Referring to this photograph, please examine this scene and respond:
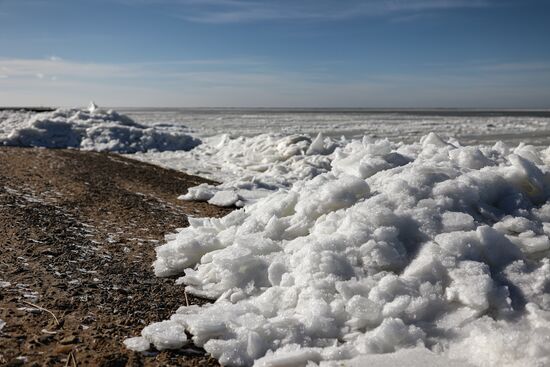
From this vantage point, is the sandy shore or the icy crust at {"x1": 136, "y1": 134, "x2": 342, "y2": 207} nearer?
the sandy shore

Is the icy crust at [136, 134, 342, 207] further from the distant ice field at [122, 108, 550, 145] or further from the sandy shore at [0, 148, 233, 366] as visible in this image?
the distant ice field at [122, 108, 550, 145]

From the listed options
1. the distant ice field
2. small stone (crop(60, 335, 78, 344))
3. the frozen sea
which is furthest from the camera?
the distant ice field

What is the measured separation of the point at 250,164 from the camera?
11867 millimetres

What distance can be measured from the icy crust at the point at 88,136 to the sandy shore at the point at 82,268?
7155 mm

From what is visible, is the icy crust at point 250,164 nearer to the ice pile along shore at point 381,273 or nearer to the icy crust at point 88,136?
the icy crust at point 88,136

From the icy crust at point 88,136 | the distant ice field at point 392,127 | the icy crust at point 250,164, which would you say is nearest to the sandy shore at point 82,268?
the icy crust at point 250,164

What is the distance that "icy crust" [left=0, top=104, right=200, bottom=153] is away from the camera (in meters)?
15.4

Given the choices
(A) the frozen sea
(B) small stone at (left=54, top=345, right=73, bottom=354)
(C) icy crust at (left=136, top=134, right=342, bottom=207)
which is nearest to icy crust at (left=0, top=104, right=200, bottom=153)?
(C) icy crust at (left=136, top=134, right=342, bottom=207)

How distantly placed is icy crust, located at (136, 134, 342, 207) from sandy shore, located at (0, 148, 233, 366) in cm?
58

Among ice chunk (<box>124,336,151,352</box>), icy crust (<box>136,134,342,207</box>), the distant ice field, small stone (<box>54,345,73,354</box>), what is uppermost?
the distant ice field

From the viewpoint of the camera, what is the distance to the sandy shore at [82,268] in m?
3.07

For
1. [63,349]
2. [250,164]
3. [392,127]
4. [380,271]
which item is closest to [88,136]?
[250,164]

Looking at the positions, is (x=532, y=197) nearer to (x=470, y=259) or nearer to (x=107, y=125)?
(x=470, y=259)

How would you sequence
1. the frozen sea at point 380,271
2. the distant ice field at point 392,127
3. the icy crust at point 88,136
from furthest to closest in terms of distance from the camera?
the distant ice field at point 392,127
the icy crust at point 88,136
the frozen sea at point 380,271
